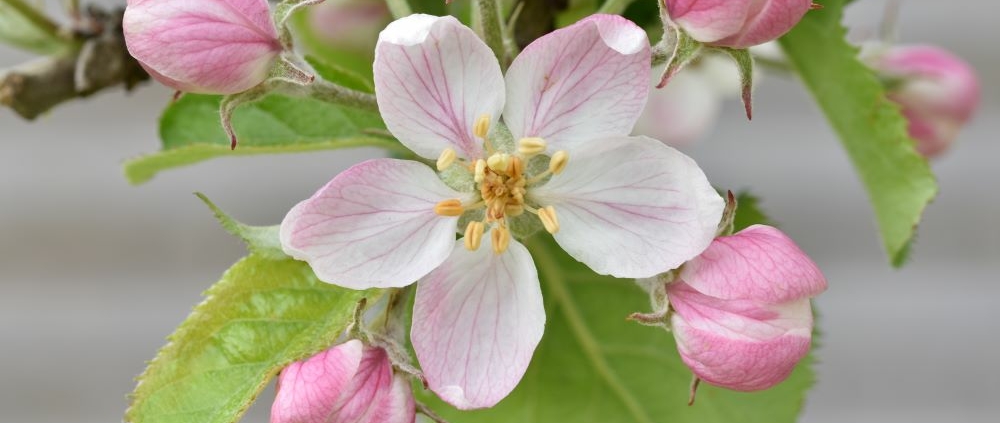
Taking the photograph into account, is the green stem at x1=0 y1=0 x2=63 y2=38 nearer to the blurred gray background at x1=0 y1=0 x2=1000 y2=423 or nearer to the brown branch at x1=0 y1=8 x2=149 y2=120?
the brown branch at x1=0 y1=8 x2=149 y2=120

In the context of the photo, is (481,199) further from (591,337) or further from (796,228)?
(796,228)

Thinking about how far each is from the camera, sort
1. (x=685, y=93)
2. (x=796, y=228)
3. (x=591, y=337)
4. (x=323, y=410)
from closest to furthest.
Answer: (x=323, y=410)
(x=591, y=337)
(x=685, y=93)
(x=796, y=228)

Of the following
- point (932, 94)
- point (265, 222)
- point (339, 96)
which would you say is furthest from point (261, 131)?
point (265, 222)

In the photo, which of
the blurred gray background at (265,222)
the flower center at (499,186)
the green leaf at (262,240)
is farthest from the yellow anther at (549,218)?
the blurred gray background at (265,222)

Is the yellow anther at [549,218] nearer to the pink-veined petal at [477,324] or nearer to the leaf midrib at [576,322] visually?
the pink-veined petal at [477,324]

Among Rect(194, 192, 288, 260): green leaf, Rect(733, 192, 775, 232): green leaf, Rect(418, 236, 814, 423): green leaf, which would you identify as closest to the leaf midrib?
Rect(418, 236, 814, 423): green leaf

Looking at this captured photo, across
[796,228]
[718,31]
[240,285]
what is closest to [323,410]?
[240,285]

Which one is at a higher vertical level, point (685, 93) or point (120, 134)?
point (685, 93)
